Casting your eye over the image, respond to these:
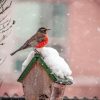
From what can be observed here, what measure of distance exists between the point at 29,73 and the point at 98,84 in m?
14.0

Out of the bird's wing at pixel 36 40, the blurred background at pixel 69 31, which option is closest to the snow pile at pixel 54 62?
the bird's wing at pixel 36 40

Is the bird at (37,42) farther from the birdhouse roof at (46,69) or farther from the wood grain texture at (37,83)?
the wood grain texture at (37,83)

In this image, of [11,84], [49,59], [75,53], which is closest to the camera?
[49,59]

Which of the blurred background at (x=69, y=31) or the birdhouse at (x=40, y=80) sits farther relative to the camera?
the blurred background at (x=69, y=31)

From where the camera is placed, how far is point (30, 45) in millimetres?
9055

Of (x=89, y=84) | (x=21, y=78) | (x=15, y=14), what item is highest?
(x=21, y=78)

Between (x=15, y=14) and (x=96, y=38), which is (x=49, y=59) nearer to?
(x=15, y=14)

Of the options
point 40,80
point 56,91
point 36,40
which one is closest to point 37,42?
point 36,40

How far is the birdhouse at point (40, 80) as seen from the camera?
29.5 feet

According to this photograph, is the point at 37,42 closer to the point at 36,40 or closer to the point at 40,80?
the point at 36,40

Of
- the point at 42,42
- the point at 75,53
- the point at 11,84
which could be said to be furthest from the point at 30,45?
the point at 75,53

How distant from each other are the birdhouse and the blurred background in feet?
45.0

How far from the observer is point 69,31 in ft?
79.3

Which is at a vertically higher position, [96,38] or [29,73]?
[29,73]
